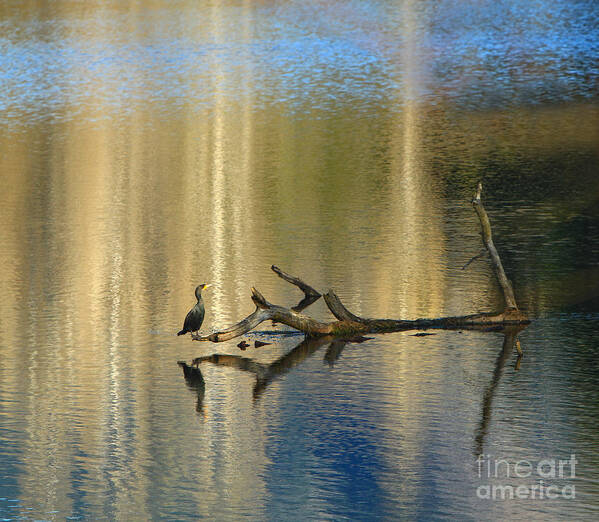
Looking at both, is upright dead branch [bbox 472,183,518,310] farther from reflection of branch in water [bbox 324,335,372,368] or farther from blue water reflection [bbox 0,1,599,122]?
blue water reflection [bbox 0,1,599,122]

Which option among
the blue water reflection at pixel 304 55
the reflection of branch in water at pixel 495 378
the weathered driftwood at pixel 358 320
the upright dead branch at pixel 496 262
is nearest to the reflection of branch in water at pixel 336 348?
the weathered driftwood at pixel 358 320

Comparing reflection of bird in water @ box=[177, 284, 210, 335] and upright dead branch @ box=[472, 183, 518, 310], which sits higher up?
upright dead branch @ box=[472, 183, 518, 310]

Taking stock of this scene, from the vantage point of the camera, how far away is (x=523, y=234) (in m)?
27.7

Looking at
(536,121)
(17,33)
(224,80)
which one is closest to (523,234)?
(536,121)

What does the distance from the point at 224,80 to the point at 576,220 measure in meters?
34.6

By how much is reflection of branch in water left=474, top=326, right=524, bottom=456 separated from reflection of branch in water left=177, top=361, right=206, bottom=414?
3.86 m

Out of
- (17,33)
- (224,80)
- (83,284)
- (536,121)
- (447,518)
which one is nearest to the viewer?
(447,518)

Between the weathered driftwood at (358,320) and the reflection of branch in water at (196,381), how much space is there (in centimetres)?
111

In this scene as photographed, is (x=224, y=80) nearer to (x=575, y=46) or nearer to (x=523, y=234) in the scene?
(x=575, y=46)

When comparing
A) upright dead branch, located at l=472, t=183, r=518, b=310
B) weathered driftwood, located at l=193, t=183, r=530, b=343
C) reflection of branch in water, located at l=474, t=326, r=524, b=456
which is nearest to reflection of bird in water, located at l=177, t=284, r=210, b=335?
weathered driftwood, located at l=193, t=183, r=530, b=343

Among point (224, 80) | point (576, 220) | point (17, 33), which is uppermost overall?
point (17, 33)

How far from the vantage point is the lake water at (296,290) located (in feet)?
45.6

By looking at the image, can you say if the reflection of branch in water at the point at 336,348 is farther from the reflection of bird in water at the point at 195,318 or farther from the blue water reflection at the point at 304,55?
the blue water reflection at the point at 304,55

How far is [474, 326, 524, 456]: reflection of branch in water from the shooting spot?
15043mm
